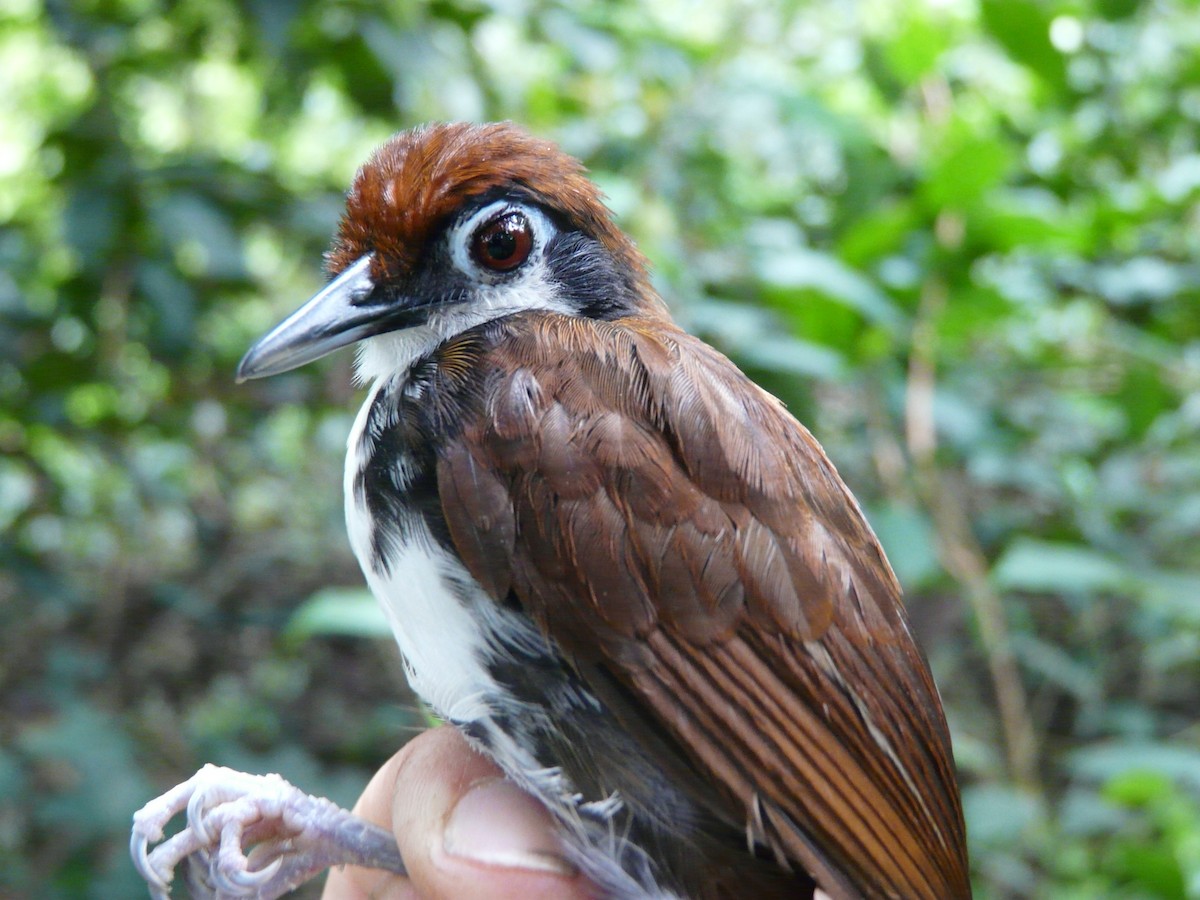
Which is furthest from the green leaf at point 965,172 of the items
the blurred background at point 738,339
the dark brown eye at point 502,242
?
the dark brown eye at point 502,242

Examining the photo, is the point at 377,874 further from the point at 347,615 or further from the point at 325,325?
the point at 325,325

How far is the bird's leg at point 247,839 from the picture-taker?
1718mm

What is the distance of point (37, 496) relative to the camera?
3.62m

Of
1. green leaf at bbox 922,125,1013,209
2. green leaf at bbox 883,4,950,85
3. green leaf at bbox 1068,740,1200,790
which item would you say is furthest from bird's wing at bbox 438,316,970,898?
green leaf at bbox 883,4,950,85

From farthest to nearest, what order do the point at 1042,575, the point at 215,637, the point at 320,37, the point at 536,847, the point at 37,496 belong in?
1. the point at 215,637
2. the point at 37,496
3. the point at 320,37
4. the point at 1042,575
5. the point at 536,847

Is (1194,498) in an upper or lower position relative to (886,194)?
lower

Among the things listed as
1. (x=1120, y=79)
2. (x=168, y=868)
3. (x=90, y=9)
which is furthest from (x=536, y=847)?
(x=1120, y=79)

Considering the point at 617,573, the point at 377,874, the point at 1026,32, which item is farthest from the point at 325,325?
the point at 1026,32

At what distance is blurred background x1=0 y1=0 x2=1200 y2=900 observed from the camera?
2732 mm

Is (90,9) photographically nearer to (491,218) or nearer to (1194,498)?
(491,218)

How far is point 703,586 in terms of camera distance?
142 centimetres

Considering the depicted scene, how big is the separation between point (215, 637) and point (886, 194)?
12.0 ft

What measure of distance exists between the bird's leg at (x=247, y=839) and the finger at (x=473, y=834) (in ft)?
0.43

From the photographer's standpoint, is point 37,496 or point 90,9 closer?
point 90,9
